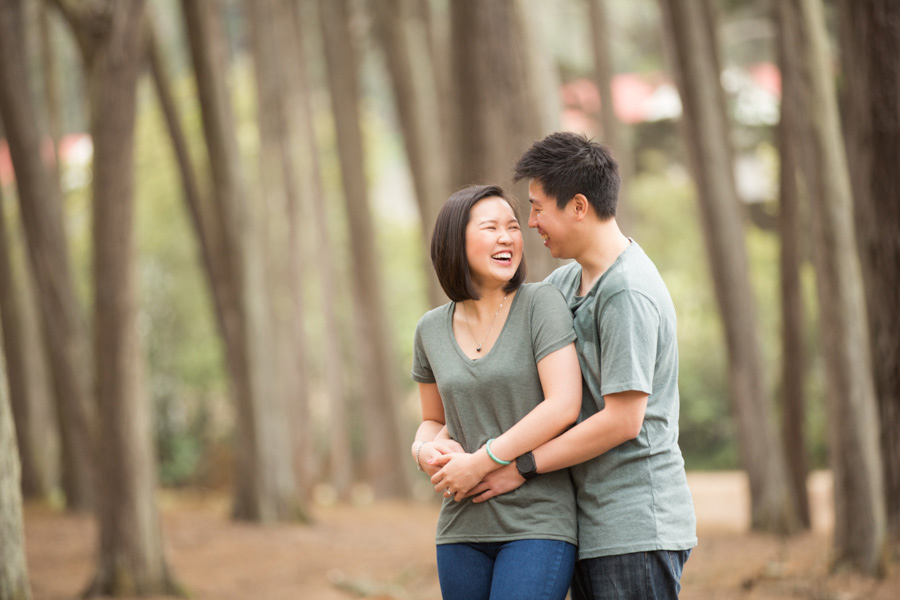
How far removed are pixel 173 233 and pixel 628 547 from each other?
18158 mm

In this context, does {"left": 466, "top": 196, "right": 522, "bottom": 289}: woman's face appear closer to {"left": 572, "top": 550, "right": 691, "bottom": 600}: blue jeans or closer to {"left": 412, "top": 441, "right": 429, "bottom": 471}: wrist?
{"left": 412, "top": 441, "right": 429, "bottom": 471}: wrist

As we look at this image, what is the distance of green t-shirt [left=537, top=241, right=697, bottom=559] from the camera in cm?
247

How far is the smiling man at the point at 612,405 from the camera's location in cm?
247

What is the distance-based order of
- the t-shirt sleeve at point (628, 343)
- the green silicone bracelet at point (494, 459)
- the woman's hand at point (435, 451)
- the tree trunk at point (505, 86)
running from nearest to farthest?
the t-shirt sleeve at point (628, 343) < the green silicone bracelet at point (494, 459) < the woman's hand at point (435, 451) < the tree trunk at point (505, 86)

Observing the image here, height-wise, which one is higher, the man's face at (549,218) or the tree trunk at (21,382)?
the man's face at (549,218)

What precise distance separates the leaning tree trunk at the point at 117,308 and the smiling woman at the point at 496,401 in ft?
14.3

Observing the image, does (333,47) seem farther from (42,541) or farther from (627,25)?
(627,25)

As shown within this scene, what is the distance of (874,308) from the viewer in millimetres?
6758

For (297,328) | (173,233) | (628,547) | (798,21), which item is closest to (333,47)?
(297,328)

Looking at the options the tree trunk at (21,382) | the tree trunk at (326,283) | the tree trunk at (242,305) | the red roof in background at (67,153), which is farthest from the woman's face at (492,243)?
the red roof in background at (67,153)

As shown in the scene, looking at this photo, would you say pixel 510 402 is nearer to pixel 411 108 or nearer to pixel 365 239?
pixel 365 239

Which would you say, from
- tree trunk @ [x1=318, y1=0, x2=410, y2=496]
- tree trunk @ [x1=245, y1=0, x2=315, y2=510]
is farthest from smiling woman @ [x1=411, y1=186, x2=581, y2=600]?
tree trunk @ [x1=318, y1=0, x2=410, y2=496]

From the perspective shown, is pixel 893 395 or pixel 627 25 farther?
pixel 627 25

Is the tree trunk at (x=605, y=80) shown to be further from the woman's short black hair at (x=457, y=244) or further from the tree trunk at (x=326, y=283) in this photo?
the woman's short black hair at (x=457, y=244)
